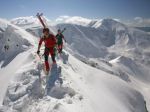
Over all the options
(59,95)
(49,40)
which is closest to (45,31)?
(49,40)

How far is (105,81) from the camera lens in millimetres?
20516

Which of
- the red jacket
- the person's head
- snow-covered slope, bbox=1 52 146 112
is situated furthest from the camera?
the red jacket

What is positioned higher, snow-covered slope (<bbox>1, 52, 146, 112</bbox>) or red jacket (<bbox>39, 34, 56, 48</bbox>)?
red jacket (<bbox>39, 34, 56, 48</bbox>)

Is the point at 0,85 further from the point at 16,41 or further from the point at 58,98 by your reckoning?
the point at 16,41

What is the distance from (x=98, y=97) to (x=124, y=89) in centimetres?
628

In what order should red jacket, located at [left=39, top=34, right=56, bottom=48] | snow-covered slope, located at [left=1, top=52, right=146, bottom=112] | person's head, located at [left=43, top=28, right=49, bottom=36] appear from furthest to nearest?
1. red jacket, located at [left=39, top=34, right=56, bottom=48]
2. person's head, located at [left=43, top=28, right=49, bottom=36]
3. snow-covered slope, located at [left=1, top=52, right=146, bottom=112]

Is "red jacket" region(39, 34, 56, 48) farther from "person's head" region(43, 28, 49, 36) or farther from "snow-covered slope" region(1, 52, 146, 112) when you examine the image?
"snow-covered slope" region(1, 52, 146, 112)

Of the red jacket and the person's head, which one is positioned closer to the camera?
the person's head

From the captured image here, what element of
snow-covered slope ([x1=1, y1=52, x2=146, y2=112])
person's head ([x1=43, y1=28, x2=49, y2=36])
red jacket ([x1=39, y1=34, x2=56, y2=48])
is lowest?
snow-covered slope ([x1=1, y1=52, x2=146, y2=112])

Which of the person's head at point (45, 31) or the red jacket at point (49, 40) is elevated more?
the person's head at point (45, 31)

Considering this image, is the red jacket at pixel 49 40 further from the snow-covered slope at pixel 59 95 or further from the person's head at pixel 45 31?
the snow-covered slope at pixel 59 95

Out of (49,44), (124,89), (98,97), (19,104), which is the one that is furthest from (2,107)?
(124,89)

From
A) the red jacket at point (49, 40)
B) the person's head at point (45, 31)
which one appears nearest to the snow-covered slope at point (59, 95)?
the red jacket at point (49, 40)

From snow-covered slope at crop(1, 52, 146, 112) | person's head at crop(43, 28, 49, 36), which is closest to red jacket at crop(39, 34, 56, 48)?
person's head at crop(43, 28, 49, 36)
